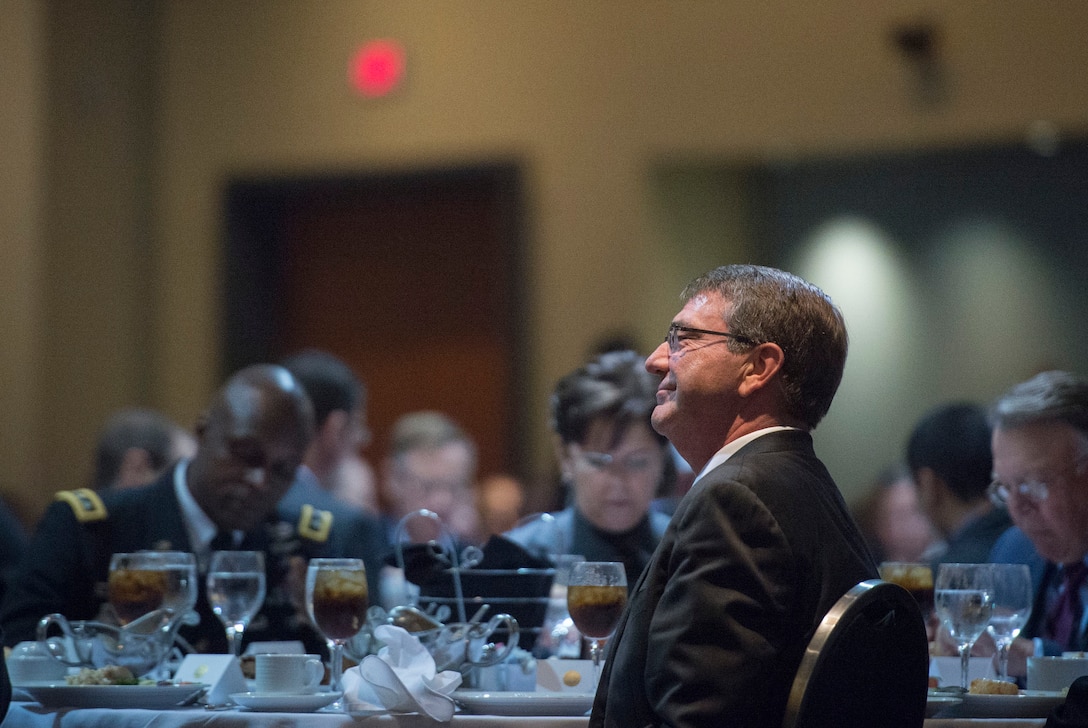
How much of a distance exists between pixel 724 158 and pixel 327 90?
1834 millimetres

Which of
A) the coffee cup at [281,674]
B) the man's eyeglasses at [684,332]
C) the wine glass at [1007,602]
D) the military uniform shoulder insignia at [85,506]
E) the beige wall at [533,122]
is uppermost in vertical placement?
the beige wall at [533,122]

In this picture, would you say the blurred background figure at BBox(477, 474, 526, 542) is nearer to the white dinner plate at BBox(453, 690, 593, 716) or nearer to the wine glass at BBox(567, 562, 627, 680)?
the wine glass at BBox(567, 562, 627, 680)

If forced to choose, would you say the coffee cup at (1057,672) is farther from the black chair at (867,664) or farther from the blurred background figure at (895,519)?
the blurred background figure at (895,519)

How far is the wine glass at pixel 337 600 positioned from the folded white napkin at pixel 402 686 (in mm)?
181

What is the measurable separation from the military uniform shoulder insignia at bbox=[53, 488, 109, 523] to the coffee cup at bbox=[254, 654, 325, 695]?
3.21 ft

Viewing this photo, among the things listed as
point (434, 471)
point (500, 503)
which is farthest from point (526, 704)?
point (500, 503)

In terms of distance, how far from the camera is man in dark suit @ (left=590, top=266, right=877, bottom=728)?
1.67m

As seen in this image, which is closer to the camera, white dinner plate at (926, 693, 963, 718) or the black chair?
the black chair

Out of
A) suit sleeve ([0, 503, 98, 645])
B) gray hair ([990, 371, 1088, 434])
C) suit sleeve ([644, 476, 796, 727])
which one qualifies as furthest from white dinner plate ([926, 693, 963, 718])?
suit sleeve ([0, 503, 98, 645])

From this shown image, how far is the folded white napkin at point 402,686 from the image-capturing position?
77.9 inches

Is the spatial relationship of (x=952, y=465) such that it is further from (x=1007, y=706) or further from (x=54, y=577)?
(x=54, y=577)

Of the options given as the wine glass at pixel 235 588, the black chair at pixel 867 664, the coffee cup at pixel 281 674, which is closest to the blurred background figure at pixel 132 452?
the wine glass at pixel 235 588

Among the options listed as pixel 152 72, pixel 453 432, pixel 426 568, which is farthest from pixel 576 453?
pixel 152 72

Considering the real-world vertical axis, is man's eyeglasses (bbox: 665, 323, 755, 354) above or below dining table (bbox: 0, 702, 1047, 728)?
above
